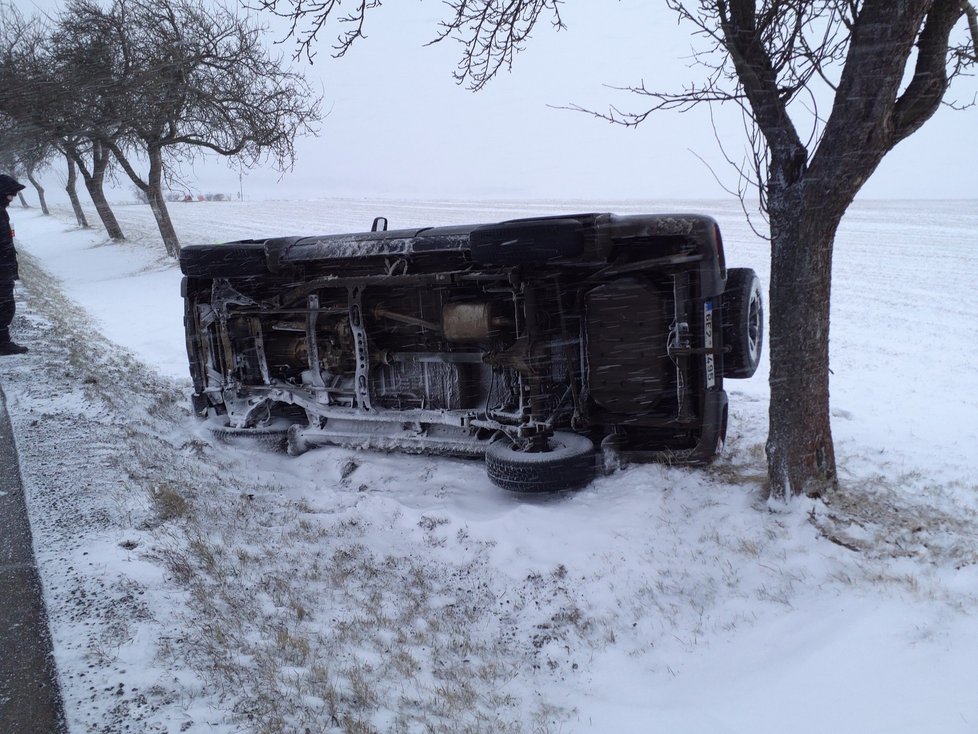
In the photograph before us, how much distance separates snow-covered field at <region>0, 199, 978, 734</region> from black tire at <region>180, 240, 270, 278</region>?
57.6 inches

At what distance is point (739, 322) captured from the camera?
4324 mm

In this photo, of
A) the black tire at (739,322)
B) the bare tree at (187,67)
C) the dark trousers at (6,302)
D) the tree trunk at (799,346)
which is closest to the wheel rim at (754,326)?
the black tire at (739,322)

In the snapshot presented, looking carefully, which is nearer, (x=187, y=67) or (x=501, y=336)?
(x=501, y=336)

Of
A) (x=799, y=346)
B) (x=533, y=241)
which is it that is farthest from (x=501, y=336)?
(x=799, y=346)

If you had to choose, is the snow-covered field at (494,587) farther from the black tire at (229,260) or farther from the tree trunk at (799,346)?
the black tire at (229,260)

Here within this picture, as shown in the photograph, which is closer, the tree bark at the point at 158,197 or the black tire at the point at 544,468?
the black tire at the point at 544,468

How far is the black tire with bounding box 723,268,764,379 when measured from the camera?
4324 mm

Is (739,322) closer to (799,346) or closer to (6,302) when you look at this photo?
(799,346)

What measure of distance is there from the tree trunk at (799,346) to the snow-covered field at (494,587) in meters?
0.23

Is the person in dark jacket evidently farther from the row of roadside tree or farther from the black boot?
the row of roadside tree

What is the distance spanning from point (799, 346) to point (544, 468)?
1627 millimetres

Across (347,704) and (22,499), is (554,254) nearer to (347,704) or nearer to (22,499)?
(347,704)

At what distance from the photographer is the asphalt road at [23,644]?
2.32 m

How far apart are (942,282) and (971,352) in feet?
15.2
